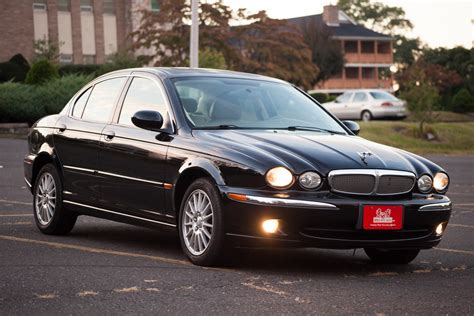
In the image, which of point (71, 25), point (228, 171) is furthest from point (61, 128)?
point (71, 25)

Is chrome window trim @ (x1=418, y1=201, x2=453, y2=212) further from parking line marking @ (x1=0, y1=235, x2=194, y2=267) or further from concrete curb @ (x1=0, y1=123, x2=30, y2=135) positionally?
concrete curb @ (x1=0, y1=123, x2=30, y2=135)

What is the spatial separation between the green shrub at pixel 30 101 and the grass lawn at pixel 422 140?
29.9 ft

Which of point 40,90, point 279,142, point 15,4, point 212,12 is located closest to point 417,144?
point 40,90

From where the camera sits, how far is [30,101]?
1309 inches

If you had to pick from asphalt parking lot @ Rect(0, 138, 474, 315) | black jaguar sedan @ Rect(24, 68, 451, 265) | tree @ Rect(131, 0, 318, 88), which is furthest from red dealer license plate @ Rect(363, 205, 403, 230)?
tree @ Rect(131, 0, 318, 88)

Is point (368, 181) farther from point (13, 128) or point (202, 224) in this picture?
point (13, 128)

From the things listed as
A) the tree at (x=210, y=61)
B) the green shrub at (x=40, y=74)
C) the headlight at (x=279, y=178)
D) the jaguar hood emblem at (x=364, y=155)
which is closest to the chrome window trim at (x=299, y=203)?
the headlight at (x=279, y=178)

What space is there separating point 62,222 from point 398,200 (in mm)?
3610

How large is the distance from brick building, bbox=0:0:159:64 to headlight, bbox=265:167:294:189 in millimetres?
54457

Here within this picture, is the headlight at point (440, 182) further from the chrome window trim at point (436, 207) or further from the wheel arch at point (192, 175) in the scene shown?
the wheel arch at point (192, 175)

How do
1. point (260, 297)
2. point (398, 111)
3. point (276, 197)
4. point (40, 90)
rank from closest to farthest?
point (260, 297)
point (276, 197)
point (40, 90)
point (398, 111)

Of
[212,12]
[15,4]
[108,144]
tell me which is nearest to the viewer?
[108,144]

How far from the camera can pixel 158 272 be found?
834 centimetres

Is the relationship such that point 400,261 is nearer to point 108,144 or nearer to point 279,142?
point 279,142
